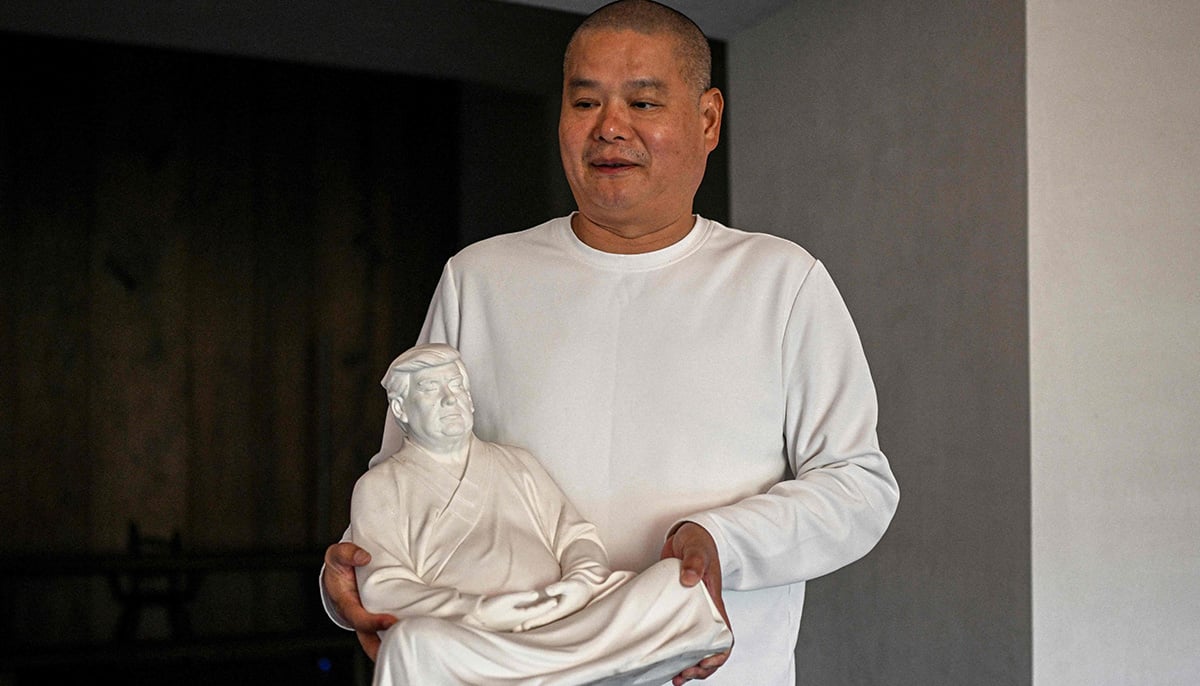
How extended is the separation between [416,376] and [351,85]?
12.9ft

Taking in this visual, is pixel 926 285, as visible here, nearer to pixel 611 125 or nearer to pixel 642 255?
pixel 642 255

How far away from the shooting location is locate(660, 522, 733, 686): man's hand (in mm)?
1459

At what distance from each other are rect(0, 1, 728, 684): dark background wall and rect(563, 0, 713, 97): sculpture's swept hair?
9.86 feet

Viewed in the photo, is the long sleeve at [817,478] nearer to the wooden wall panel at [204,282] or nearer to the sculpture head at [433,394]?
the sculpture head at [433,394]

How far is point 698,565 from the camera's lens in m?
1.47

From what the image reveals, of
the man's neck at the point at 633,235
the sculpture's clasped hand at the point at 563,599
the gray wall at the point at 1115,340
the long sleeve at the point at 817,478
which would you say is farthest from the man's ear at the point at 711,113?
the gray wall at the point at 1115,340

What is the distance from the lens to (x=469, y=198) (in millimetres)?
5316

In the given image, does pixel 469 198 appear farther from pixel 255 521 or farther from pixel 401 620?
pixel 401 620

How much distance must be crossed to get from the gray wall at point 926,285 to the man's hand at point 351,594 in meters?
1.97

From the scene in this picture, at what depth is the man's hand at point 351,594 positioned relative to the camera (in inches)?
57.3

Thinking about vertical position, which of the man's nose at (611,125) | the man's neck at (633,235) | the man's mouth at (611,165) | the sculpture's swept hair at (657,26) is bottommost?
the man's neck at (633,235)

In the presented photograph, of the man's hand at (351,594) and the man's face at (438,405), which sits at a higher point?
the man's face at (438,405)

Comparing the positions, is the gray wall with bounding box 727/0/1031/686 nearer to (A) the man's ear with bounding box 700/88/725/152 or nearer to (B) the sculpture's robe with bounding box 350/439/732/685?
(A) the man's ear with bounding box 700/88/725/152

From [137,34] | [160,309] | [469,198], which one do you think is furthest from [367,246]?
[137,34]
